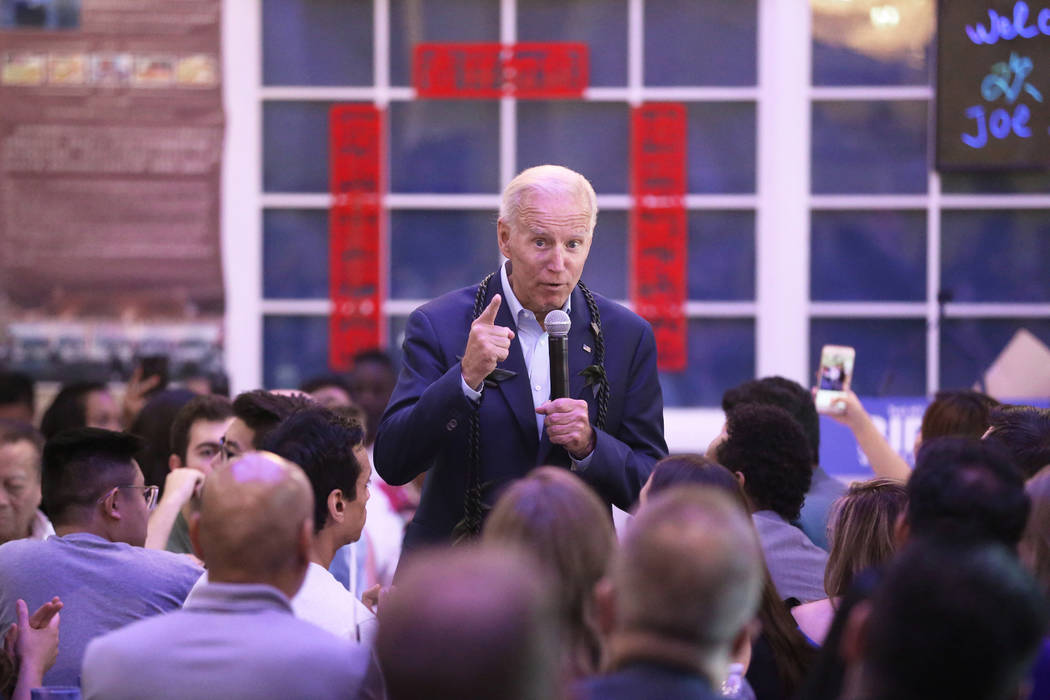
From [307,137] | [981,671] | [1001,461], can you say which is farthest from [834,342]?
[981,671]

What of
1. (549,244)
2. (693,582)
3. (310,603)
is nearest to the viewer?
(693,582)

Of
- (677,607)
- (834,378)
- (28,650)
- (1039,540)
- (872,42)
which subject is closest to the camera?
(677,607)

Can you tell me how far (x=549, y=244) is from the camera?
336cm

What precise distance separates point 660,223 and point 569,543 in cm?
438

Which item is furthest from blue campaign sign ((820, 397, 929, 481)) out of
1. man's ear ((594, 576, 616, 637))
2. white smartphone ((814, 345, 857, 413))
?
man's ear ((594, 576, 616, 637))

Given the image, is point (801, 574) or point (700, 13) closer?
point (801, 574)

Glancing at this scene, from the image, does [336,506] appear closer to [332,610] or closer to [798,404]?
[332,610]

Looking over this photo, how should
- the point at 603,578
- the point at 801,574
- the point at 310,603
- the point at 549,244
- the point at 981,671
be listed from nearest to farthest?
the point at 981,671 → the point at 603,578 → the point at 310,603 → the point at 549,244 → the point at 801,574

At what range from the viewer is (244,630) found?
2.27 m

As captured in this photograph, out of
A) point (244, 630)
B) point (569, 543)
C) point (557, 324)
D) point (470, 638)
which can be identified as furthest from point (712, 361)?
point (470, 638)

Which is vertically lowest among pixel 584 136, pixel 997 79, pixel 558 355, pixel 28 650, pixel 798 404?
pixel 28 650

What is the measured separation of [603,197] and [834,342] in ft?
4.38

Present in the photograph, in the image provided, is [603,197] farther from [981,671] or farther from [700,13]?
[981,671]

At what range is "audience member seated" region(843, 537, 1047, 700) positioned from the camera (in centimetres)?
180
